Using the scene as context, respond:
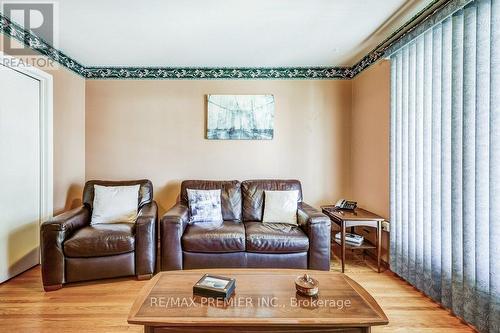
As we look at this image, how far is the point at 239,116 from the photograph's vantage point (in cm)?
331

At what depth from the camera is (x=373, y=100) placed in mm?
2904

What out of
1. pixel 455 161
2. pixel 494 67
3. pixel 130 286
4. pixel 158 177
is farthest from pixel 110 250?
pixel 494 67

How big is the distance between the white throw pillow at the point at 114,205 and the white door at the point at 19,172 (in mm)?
591

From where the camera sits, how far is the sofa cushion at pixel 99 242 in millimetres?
2189

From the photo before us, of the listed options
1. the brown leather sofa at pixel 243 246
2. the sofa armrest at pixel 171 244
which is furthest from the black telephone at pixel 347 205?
the sofa armrest at pixel 171 244

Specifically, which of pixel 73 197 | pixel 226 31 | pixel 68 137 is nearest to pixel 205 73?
pixel 226 31

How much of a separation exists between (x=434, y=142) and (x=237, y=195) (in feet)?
6.59

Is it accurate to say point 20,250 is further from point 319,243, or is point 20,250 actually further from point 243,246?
point 319,243

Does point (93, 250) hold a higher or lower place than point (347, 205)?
lower

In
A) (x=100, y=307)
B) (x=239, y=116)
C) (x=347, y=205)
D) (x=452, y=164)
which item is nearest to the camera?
(x=452, y=164)

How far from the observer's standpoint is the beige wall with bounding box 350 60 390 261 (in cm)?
270

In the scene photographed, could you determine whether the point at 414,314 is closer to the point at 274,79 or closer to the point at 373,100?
the point at 373,100

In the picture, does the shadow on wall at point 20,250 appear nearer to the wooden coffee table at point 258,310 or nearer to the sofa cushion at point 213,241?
Result: the sofa cushion at point 213,241

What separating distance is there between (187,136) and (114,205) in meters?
1.23
